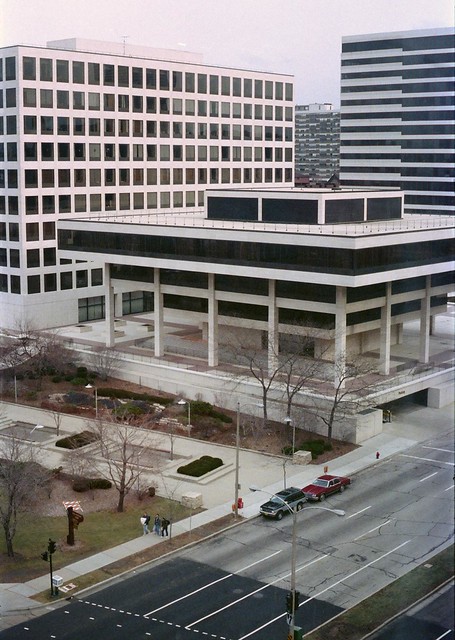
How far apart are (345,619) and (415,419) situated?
11.8 m

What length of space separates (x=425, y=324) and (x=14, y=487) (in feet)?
44.5

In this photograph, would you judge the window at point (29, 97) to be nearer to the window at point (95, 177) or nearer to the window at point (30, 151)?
the window at point (30, 151)

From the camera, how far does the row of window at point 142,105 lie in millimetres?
29156

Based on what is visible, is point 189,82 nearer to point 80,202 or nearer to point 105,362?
point 80,202

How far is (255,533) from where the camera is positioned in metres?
15.9

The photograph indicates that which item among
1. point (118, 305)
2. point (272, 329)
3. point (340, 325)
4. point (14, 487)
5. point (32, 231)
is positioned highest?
point (32, 231)

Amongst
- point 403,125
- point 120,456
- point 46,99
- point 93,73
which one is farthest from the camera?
point 403,125

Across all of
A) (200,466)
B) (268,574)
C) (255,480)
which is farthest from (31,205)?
(268,574)

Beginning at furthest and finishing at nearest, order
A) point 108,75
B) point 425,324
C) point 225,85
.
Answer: point 225,85
point 108,75
point 425,324

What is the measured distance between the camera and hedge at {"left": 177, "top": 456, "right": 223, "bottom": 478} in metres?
18.9

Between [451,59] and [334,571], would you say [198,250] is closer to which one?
[334,571]

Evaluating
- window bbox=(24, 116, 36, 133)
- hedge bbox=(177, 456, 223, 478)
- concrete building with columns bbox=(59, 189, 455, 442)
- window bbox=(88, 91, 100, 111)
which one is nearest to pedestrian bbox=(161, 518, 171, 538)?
hedge bbox=(177, 456, 223, 478)

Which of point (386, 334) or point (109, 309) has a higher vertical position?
point (109, 309)

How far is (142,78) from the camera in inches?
1286
